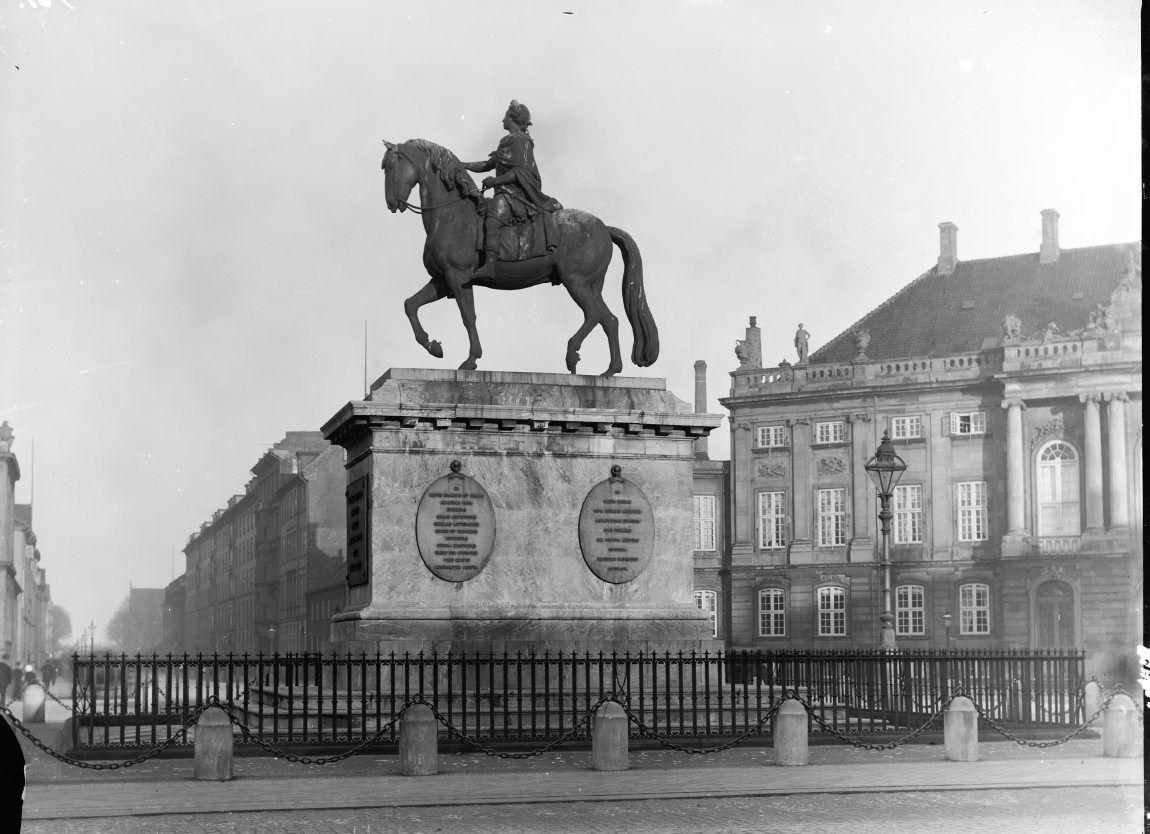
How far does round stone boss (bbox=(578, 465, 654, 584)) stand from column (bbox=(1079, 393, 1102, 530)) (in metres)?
53.0

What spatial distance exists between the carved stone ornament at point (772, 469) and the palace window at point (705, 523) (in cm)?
331

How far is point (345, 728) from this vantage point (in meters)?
16.9

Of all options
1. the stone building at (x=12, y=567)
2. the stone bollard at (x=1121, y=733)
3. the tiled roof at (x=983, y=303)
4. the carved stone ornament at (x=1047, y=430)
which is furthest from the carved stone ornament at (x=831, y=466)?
the stone bollard at (x=1121, y=733)

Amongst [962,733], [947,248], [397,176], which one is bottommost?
[962,733]

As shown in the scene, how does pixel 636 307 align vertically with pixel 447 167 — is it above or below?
below

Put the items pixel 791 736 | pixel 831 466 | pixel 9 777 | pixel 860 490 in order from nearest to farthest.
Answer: pixel 9 777
pixel 791 736
pixel 860 490
pixel 831 466

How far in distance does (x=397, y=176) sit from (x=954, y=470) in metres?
57.8

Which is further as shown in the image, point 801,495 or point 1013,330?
point 801,495

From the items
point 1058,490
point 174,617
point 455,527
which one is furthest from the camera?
point 174,617

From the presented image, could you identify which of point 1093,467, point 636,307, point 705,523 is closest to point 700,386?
point 705,523

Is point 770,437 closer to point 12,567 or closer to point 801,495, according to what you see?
point 801,495

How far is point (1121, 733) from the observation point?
16.8m

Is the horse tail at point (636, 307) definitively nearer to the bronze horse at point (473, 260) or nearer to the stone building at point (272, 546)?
the bronze horse at point (473, 260)

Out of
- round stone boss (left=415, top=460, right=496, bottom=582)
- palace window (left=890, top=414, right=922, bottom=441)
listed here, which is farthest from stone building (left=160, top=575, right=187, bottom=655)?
round stone boss (left=415, top=460, right=496, bottom=582)
